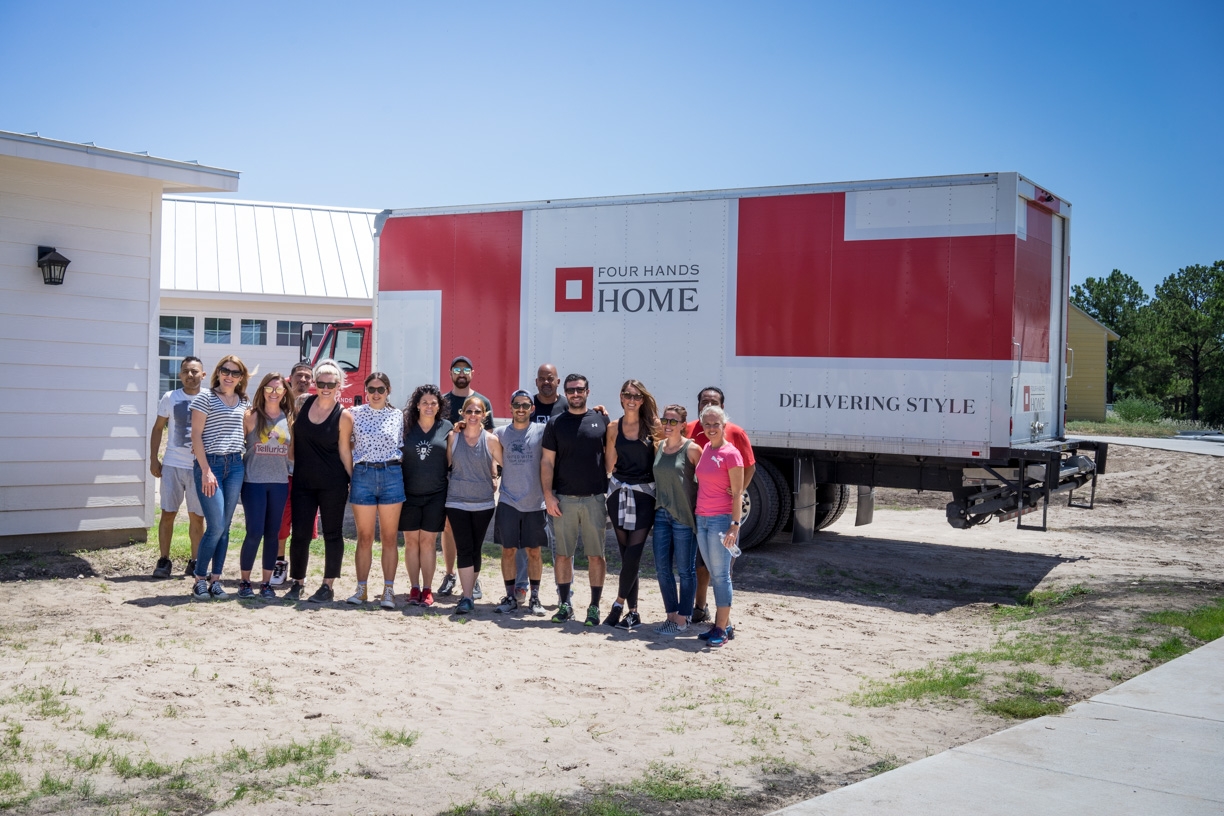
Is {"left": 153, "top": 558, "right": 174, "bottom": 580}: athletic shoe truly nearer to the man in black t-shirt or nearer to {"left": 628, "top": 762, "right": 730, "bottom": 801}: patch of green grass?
the man in black t-shirt

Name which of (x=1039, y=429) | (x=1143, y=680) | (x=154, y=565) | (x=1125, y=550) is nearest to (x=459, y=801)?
(x=1143, y=680)

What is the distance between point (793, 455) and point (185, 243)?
1587 centimetres

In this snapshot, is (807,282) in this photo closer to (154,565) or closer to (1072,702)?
(1072,702)

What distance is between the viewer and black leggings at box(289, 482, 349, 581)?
765 cm

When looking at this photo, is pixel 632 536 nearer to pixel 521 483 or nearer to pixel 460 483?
pixel 521 483

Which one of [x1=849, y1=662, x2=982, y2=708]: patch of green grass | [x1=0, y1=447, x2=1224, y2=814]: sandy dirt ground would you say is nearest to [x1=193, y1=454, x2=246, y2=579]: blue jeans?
[x1=0, y1=447, x2=1224, y2=814]: sandy dirt ground

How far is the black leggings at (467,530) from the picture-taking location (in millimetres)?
7730

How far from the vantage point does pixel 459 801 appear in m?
4.23

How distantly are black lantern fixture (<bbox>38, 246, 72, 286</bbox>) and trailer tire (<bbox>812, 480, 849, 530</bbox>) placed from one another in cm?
728

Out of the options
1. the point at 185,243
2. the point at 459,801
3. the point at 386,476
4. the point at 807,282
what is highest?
the point at 185,243

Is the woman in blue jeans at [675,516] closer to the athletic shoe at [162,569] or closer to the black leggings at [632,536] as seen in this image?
the black leggings at [632,536]

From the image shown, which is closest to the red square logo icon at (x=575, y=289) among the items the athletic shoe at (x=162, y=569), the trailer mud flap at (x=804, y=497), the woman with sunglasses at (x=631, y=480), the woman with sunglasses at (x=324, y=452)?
the trailer mud flap at (x=804, y=497)

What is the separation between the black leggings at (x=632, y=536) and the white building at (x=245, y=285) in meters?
15.0

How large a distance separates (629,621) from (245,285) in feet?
53.3
